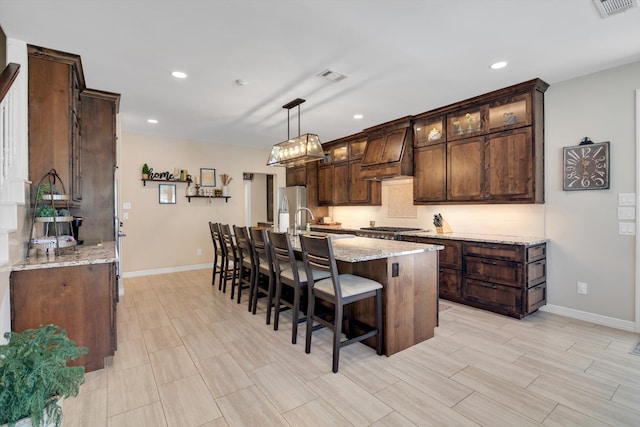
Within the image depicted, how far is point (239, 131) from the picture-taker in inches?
214

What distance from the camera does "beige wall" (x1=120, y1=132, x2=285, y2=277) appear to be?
5449 millimetres

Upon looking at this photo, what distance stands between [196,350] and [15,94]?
2461 millimetres

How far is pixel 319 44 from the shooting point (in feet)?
8.57

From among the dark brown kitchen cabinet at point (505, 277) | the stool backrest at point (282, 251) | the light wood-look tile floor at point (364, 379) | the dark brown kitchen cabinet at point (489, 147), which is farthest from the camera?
the dark brown kitchen cabinet at point (489, 147)

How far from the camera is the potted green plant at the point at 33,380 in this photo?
1146mm

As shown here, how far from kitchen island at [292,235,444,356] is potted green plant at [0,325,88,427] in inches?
61.9

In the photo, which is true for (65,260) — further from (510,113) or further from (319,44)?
(510,113)

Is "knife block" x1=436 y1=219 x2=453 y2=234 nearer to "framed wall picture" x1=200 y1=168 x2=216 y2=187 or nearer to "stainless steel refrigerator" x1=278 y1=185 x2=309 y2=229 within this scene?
"stainless steel refrigerator" x1=278 y1=185 x2=309 y2=229

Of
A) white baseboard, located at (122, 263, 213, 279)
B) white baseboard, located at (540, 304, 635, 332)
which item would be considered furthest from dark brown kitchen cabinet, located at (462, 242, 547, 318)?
white baseboard, located at (122, 263, 213, 279)

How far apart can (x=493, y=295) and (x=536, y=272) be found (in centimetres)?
52

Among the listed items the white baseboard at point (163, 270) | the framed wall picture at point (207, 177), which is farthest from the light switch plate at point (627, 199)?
the white baseboard at point (163, 270)

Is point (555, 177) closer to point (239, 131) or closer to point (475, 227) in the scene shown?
point (475, 227)

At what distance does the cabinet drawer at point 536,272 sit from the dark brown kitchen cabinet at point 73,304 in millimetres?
3930

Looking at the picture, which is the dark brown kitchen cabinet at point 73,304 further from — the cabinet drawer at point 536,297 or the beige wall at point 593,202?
the beige wall at point 593,202
